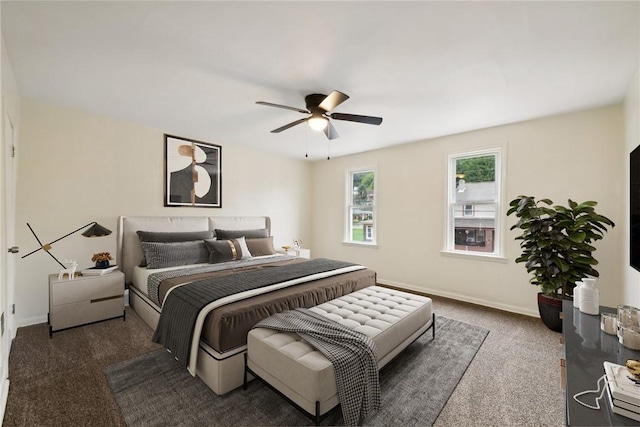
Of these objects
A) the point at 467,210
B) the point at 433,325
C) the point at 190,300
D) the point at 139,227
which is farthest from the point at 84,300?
the point at 467,210

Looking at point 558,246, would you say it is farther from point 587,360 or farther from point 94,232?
point 94,232

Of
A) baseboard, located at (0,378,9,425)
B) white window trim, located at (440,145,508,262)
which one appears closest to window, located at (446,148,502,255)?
white window trim, located at (440,145,508,262)

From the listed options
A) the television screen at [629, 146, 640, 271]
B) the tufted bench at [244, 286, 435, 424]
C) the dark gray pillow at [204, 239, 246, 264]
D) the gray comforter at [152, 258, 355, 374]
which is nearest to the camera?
the tufted bench at [244, 286, 435, 424]

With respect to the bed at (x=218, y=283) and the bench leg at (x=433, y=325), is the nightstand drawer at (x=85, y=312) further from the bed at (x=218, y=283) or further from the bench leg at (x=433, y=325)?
the bench leg at (x=433, y=325)

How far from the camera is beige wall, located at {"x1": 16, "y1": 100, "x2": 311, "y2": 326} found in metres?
3.05

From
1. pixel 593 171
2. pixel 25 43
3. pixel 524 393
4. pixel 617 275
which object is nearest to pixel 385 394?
pixel 524 393

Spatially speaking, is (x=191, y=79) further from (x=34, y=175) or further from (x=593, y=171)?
(x=593, y=171)

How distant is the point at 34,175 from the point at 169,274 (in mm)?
1891

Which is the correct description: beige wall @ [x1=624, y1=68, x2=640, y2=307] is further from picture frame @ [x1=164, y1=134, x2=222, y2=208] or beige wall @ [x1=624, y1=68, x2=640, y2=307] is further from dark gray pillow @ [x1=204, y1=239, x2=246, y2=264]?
picture frame @ [x1=164, y1=134, x2=222, y2=208]

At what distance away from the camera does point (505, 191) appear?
3.74 m

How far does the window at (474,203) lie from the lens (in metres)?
3.91

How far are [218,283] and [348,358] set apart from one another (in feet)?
4.77

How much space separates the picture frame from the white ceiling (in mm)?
812

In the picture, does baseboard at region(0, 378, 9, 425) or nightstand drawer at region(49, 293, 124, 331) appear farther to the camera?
nightstand drawer at region(49, 293, 124, 331)
